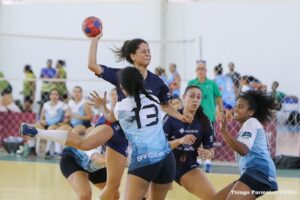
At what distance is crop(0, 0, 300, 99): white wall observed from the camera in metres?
18.9

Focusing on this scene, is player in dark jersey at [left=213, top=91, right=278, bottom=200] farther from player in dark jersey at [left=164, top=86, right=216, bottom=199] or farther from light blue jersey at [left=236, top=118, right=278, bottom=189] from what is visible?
player in dark jersey at [left=164, top=86, right=216, bottom=199]

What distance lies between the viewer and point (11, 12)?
875 inches

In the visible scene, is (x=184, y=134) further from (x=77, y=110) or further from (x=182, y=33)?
(x=182, y=33)

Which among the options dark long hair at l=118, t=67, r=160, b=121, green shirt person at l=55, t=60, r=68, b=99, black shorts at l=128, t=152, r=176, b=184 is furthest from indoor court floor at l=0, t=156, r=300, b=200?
green shirt person at l=55, t=60, r=68, b=99

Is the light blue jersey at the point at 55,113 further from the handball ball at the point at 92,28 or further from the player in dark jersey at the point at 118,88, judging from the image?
the handball ball at the point at 92,28

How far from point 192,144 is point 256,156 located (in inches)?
41.2

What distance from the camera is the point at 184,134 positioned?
695 cm

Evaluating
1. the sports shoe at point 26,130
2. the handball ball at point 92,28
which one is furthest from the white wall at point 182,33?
the sports shoe at point 26,130

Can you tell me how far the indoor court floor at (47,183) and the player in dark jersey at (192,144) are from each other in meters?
2.02

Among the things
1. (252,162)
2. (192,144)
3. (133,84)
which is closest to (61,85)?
(192,144)

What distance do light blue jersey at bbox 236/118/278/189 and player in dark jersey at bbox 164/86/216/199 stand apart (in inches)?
29.0

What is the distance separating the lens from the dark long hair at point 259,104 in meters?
6.23

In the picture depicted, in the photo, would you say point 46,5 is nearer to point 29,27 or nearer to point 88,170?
Result: point 29,27

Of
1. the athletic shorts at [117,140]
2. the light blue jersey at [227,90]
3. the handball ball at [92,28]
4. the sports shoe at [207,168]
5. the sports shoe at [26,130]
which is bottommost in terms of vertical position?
the sports shoe at [207,168]
